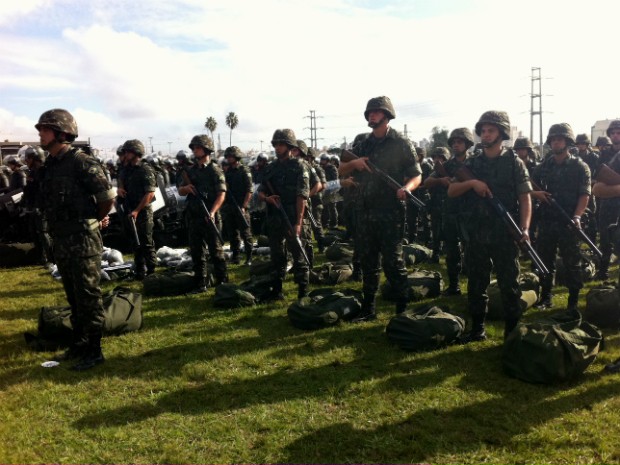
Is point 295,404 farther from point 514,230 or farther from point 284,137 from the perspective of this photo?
point 284,137

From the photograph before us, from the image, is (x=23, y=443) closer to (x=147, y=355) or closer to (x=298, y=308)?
(x=147, y=355)

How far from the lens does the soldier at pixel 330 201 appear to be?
15.1 m

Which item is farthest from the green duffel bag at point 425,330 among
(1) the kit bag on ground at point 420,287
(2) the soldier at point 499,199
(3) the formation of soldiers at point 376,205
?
(1) the kit bag on ground at point 420,287

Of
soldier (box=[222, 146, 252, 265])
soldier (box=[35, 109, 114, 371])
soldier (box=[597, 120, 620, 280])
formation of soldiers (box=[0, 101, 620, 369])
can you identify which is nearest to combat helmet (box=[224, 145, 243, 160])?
soldier (box=[222, 146, 252, 265])

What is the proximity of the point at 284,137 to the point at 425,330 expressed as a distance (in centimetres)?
320

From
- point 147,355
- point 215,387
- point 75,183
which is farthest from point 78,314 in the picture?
point 215,387

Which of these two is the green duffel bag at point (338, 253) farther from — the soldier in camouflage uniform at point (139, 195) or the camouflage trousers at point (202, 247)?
the soldier in camouflage uniform at point (139, 195)

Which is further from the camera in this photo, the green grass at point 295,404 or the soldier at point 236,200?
the soldier at point 236,200

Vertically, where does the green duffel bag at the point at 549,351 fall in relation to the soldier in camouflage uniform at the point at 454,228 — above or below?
below

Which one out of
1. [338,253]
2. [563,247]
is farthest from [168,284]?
[563,247]

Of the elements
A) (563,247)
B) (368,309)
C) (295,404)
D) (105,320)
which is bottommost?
(295,404)

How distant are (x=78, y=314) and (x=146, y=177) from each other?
149 inches

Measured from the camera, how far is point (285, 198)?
6836mm

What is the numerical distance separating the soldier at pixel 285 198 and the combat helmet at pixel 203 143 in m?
1.09
